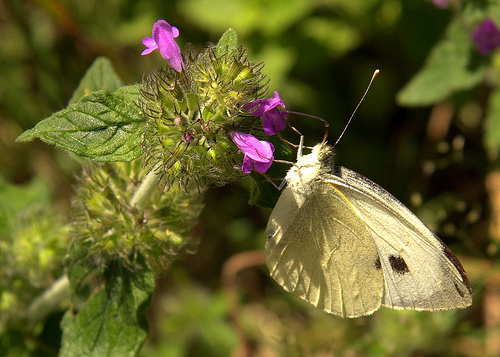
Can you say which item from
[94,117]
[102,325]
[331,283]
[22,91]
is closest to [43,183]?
[22,91]

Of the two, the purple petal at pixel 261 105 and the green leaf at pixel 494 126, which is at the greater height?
the purple petal at pixel 261 105

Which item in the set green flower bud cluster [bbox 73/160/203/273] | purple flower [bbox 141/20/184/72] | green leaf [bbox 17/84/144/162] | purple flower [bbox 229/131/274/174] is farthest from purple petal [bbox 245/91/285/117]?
green flower bud cluster [bbox 73/160/203/273]

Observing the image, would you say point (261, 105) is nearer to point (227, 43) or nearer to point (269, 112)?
point (269, 112)

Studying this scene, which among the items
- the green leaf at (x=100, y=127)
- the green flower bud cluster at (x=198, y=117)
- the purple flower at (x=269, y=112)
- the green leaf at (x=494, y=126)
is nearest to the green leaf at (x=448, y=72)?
the green leaf at (x=494, y=126)

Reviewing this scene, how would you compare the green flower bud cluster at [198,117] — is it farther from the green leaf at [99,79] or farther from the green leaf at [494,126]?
the green leaf at [494,126]

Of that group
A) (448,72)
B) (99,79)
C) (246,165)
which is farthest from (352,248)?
(448,72)
